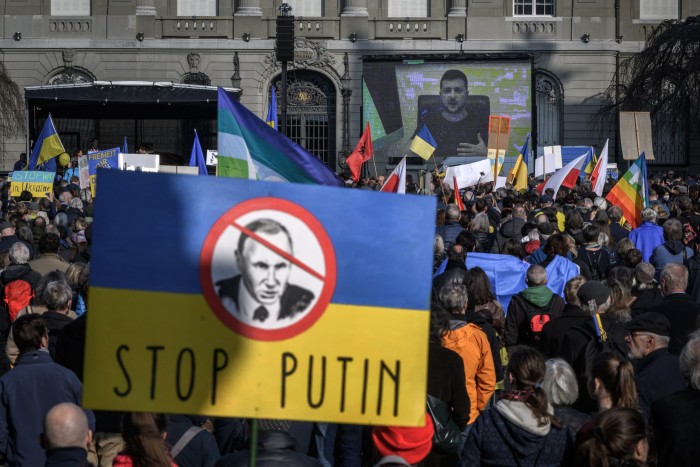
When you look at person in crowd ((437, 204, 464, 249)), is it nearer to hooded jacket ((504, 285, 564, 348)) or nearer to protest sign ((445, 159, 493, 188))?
hooded jacket ((504, 285, 564, 348))

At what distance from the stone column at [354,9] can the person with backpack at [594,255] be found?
29.0 m

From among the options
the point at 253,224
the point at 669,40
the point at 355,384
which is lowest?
the point at 355,384

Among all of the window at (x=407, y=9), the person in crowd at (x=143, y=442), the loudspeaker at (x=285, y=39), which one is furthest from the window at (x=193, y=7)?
the person in crowd at (x=143, y=442)

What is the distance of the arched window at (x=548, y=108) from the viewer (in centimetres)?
3959

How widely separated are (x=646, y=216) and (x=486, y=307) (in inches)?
198

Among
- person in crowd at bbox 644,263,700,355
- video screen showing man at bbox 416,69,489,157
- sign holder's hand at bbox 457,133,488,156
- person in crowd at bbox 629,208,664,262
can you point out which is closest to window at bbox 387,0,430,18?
video screen showing man at bbox 416,69,489,157

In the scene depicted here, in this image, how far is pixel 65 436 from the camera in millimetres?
4516

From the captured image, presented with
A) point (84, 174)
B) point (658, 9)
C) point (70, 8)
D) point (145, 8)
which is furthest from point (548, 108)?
point (84, 174)

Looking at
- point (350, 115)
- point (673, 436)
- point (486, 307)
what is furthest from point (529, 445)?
point (350, 115)

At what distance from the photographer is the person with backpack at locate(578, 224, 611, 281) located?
10742mm

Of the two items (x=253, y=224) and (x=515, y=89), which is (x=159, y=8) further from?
(x=253, y=224)

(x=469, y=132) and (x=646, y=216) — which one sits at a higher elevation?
(x=469, y=132)

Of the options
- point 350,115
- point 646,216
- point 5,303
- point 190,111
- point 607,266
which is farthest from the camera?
point 350,115

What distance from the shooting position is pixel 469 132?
1416 inches
